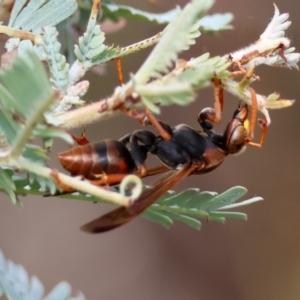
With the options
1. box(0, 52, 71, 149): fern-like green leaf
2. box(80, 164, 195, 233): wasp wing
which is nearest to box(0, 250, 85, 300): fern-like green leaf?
box(80, 164, 195, 233): wasp wing

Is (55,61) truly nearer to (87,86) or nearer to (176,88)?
(87,86)

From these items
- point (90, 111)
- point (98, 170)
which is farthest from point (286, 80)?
point (90, 111)

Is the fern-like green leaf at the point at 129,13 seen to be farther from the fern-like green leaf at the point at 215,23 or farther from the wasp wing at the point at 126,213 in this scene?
the wasp wing at the point at 126,213

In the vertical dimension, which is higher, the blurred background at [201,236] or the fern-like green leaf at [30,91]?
the fern-like green leaf at [30,91]

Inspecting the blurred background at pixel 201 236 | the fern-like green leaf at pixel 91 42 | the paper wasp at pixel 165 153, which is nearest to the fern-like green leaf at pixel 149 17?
the paper wasp at pixel 165 153

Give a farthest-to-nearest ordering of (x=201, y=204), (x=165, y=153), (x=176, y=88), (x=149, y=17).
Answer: (x=149, y=17), (x=165, y=153), (x=201, y=204), (x=176, y=88)

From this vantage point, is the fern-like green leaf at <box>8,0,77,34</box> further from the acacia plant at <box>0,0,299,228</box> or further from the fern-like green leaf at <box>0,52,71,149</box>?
the fern-like green leaf at <box>0,52,71,149</box>

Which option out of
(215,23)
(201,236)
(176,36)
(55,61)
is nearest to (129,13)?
(215,23)
